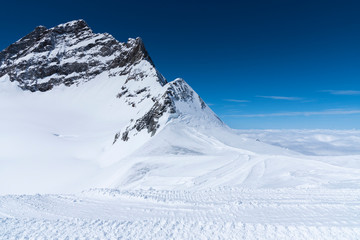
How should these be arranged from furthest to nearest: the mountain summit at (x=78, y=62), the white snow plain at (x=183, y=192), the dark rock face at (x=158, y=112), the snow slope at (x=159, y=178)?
the mountain summit at (x=78, y=62) → the dark rock face at (x=158, y=112) → the snow slope at (x=159, y=178) → the white snow plain at (x=183, y=192)

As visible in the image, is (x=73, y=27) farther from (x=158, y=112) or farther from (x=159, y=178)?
(x=159, y=178)

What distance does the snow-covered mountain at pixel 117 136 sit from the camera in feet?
40.7

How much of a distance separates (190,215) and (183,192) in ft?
8.21

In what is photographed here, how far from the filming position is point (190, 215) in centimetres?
577

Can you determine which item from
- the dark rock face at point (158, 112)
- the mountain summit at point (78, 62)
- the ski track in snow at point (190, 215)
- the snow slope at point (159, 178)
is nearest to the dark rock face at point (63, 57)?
the mountain summit at point (78, 62)

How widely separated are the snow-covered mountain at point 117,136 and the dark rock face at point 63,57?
0.47 meters

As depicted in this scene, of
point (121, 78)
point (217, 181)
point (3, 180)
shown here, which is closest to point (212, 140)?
point (217, 181)

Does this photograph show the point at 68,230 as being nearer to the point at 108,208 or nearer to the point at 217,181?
the point at 108,208

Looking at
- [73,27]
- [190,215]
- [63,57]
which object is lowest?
[190,215]

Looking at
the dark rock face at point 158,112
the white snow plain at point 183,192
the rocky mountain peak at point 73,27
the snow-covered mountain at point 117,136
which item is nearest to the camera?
the white snow plain at point 183,192

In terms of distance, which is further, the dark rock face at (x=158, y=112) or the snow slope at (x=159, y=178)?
the dark rock face at (x=158, y=112)

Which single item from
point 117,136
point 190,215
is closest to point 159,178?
point 190,215

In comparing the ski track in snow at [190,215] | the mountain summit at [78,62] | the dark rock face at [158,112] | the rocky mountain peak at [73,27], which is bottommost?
the ski track in snow at [190,215]

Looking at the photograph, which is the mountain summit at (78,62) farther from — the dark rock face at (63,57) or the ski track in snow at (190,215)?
the ski track in snow at (190,215)
